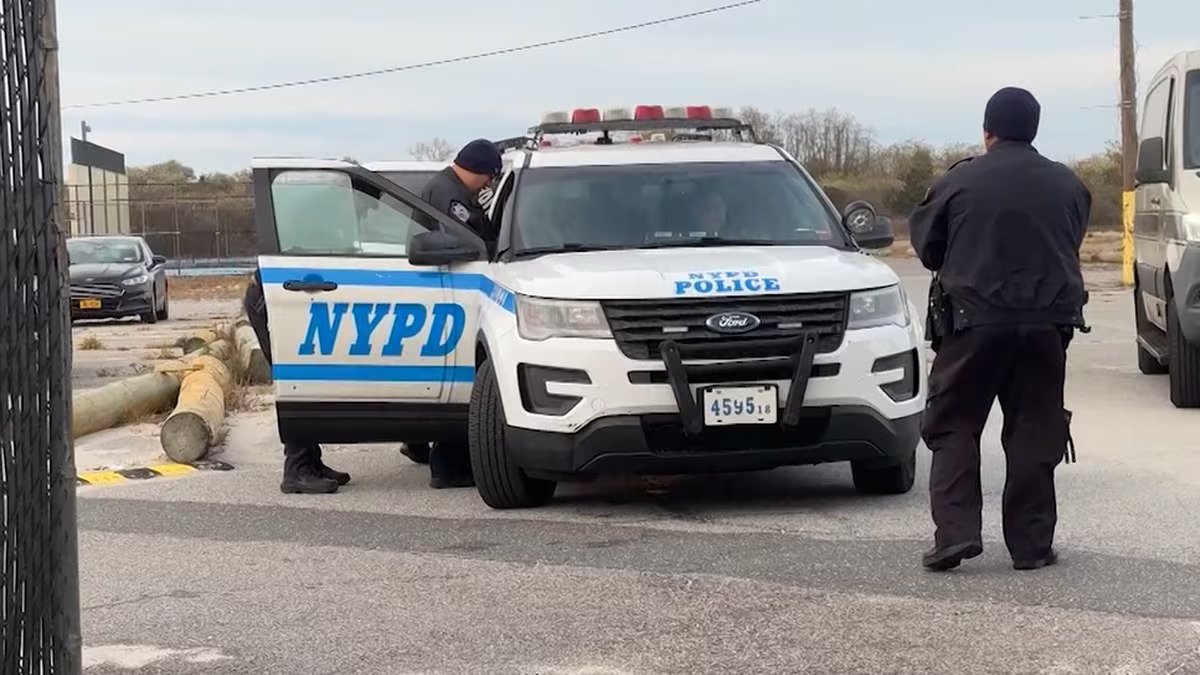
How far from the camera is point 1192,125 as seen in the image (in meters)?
10.6

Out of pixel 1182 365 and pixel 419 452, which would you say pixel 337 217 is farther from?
pixel 1182 365

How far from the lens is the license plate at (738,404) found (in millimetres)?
6926

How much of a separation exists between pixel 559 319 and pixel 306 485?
82.6 inches

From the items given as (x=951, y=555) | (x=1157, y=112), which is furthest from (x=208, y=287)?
(x=951, y=555)

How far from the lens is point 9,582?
3.75 metres

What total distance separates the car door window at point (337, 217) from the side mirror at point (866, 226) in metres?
2.18

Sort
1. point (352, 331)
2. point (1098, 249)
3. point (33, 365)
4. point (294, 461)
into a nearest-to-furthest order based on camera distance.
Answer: point (33, 365) < point (352, 331) < point (294, 461) < point (1098, 249)

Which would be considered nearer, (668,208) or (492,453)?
(492,453)

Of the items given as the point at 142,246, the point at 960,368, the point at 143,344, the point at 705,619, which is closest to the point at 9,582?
the point at 705,619

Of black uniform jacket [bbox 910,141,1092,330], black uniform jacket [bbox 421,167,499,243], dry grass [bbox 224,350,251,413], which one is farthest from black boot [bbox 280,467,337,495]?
black uniform jacket [bbox 910,141,1092,330]

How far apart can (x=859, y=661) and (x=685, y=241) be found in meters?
3.51

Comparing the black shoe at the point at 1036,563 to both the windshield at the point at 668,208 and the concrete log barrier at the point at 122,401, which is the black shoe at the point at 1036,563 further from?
the concrete log barrier at the point at 122,401

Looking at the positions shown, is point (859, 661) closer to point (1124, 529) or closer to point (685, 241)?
point (1124, 529)

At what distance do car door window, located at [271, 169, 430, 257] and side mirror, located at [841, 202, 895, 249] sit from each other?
2.18 m
